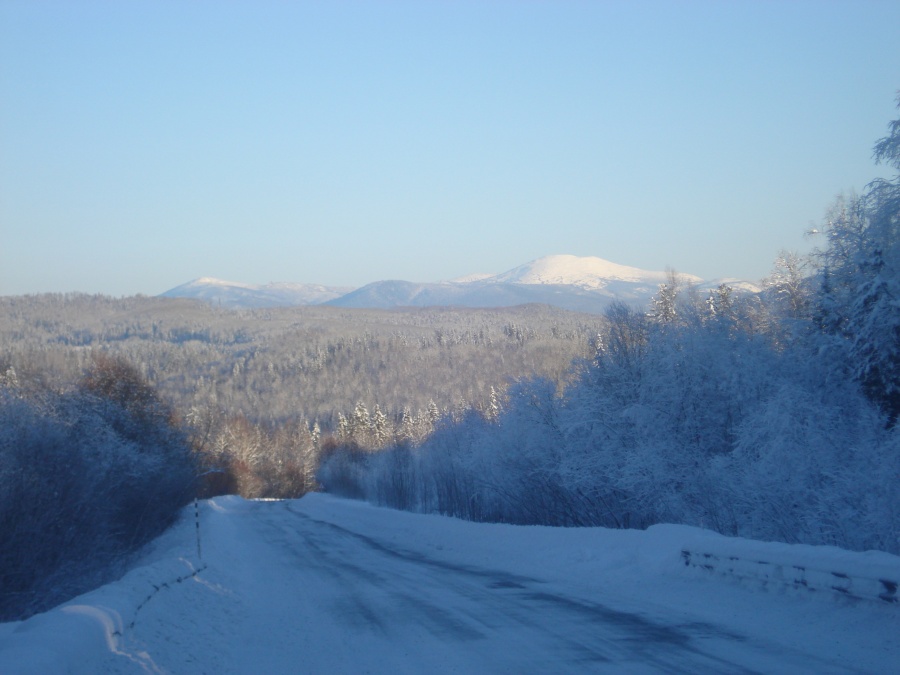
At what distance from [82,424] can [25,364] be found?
16048 millimetres

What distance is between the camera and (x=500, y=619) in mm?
10766

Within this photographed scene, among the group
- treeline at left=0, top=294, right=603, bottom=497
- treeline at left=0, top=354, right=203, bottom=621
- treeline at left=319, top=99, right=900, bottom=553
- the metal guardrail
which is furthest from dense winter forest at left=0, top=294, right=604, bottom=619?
the metal guardrail

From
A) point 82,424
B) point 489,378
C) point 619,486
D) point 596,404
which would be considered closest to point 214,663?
point 82,424

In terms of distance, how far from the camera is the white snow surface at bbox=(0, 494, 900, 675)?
25.6 feet

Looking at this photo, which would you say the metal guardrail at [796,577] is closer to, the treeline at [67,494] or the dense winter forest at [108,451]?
the treeline at [67,494]

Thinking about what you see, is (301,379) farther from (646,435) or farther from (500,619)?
(500,619)

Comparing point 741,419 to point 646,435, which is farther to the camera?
point 646,435

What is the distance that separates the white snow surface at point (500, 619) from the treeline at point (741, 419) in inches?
262

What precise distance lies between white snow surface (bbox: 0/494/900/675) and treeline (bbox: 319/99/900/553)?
664 centimetres

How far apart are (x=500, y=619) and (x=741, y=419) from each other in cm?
2114

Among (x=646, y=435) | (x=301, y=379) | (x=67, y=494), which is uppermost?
(x=67, y=494)

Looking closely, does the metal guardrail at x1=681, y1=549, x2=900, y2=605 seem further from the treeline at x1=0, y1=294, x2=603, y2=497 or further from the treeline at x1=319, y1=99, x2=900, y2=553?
the treeline at x1=0, y1=294, x2=603, y2=497

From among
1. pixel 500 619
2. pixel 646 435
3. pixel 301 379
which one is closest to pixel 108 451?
pixel 500 619

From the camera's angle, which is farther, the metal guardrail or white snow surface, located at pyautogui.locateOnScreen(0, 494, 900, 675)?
the metal guardrail
